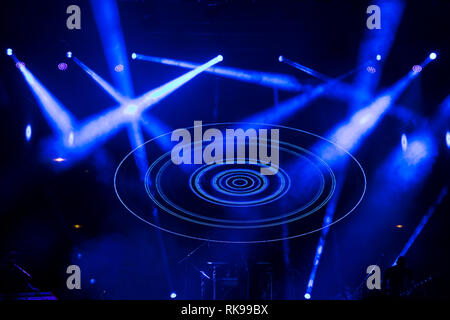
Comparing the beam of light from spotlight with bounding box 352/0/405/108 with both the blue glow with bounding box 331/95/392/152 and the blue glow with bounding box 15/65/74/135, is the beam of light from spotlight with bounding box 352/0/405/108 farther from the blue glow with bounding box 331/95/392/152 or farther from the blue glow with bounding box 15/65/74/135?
the blue glow with bounding box 15/65/74/135

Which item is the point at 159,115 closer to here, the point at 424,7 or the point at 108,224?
the point at 108,224

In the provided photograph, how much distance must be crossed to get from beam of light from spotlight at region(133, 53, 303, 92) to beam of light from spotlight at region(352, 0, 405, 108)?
31.8 inches

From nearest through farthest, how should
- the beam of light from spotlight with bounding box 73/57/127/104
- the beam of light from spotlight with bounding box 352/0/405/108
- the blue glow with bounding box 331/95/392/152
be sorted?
1. the beam of light from spotlight with bounding box 352/0/405/108
2. the blue glow with bounding box 331/95/392/152
3. the beam of light from spotlight with bounding box 73/57/127/104

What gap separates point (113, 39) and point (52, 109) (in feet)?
4.10

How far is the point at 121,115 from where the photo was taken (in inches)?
230

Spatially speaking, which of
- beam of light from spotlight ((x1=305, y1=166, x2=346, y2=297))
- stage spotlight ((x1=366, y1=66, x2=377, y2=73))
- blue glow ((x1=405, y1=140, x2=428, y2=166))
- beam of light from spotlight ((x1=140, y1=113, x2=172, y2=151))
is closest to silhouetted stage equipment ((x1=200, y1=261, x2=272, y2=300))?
beam of light from spotlight ((x1=305, y1=166, x2=346, y2=297))

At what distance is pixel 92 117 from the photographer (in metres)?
5.82

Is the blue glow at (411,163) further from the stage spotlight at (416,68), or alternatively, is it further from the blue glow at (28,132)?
the blue glow at (28,132)

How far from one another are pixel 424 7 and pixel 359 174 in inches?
83.5

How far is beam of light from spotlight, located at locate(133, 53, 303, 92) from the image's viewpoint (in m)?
5.91

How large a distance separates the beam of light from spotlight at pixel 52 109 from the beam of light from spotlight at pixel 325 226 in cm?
350

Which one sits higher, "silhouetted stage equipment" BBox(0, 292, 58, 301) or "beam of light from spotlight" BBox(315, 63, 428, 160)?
"beam of light from spotlight" BBox(315, 63, 428, 160)

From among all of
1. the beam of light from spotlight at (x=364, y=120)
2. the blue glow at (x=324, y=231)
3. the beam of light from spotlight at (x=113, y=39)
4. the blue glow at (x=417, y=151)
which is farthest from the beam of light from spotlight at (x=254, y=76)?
the blue glow at (x=417, y=151)

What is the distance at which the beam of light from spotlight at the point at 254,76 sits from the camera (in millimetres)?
5914
